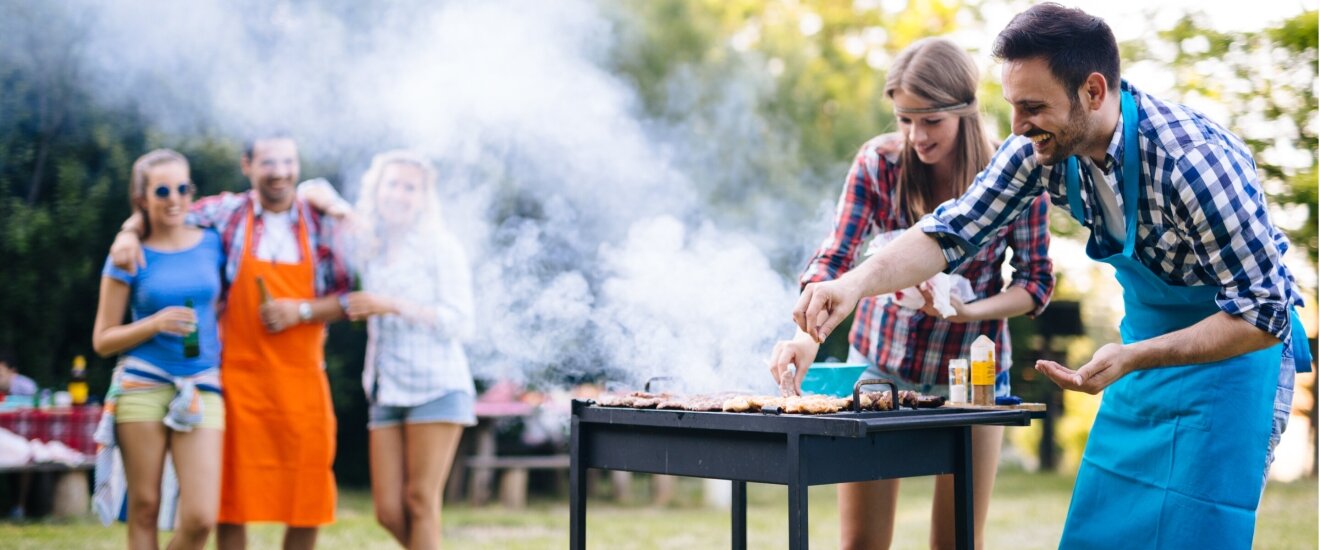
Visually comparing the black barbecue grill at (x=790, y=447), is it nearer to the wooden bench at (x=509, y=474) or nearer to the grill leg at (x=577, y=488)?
the grill leg at (x=577, y=488)

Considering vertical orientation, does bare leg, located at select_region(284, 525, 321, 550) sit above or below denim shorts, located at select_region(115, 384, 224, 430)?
below

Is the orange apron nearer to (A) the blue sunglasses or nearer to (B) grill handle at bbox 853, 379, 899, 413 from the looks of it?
(A) the blue sunglasses

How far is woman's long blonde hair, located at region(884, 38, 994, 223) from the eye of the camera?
294 centimetres

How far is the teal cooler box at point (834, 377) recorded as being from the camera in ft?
10.2

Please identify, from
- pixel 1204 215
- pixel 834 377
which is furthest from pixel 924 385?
pixel 1204 215

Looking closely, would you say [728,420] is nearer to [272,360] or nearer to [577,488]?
[577,488]

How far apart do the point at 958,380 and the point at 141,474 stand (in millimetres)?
2851

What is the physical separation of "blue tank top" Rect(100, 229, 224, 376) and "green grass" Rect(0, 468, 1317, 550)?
1.99 m

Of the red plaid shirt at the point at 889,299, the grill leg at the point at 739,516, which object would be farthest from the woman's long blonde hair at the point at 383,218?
the red plaid shirt at the point at 889,299

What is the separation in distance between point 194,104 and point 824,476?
16.8ft

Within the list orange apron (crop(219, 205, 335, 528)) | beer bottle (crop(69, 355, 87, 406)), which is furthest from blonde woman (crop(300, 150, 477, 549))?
beer bottle (crop(69, 355, 87, 406))

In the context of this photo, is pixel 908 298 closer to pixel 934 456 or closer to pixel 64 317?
pixel 934 456

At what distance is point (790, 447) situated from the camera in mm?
2260

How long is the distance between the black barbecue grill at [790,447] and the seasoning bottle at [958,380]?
0.26 m
